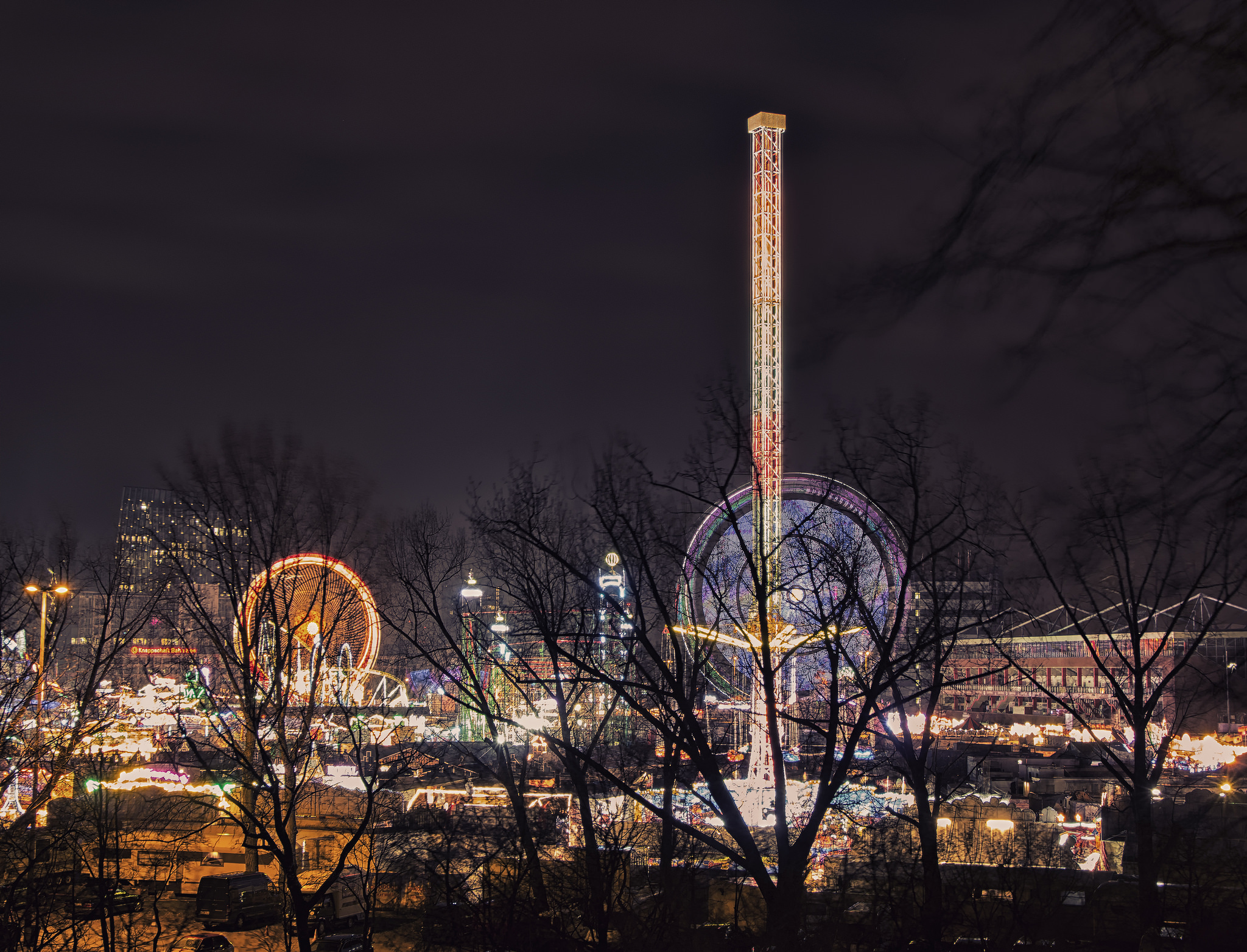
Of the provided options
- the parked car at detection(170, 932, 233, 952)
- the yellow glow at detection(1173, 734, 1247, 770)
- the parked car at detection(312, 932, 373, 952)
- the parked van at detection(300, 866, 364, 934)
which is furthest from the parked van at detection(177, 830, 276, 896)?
the yellow glow at detection(1173, 734, 1247, 770)

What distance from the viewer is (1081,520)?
4398mm

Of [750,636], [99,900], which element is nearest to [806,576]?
[750,636]

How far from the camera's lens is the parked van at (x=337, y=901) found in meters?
16.2

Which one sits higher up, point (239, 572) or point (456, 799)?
point (239, 572)

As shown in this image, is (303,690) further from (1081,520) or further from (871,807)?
(1081,520)

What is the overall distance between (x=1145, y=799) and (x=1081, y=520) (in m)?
8.67

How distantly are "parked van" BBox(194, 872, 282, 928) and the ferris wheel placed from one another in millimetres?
8407

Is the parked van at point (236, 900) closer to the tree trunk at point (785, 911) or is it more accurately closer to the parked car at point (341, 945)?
the parked car at point (341, 945)

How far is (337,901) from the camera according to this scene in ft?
55.7

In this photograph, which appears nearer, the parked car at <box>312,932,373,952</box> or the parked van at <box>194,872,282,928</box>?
the parked car at <box>312,932,373,952</box>

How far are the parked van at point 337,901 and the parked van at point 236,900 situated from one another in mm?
609

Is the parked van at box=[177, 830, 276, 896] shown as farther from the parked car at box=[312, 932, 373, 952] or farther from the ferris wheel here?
the ferris wheel

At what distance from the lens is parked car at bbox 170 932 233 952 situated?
47.2ft

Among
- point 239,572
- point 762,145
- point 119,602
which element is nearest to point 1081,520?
point 239,572
